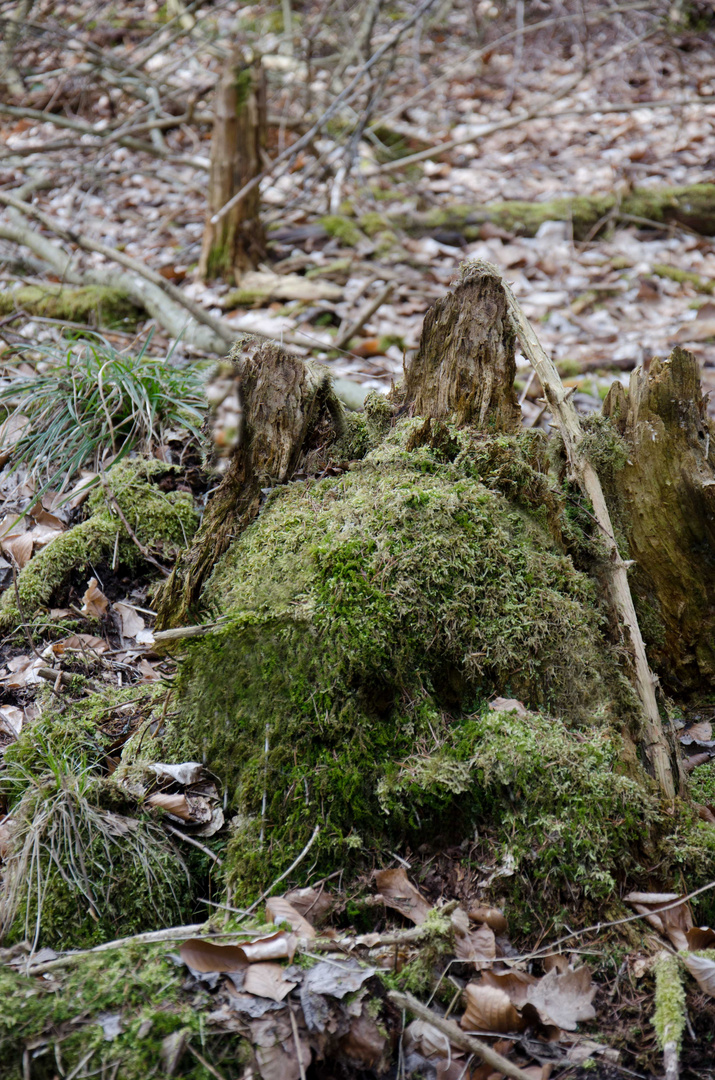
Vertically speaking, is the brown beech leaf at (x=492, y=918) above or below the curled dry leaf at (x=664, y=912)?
above

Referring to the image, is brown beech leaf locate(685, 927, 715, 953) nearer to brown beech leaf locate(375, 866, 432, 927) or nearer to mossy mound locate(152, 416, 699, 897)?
mossy mound locate(152, 416, 699, 897)

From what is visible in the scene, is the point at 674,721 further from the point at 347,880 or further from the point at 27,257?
the point at 27,257

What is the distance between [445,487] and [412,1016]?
55.1 inches

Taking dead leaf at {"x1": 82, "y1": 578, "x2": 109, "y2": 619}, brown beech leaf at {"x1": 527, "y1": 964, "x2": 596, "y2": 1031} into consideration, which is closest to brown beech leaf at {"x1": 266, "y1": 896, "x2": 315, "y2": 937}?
brown beech leaf at {"x1": 527, "y1": 964, "x2": 596, "y2": 1031}

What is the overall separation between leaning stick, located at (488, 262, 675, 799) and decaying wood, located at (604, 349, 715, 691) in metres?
0.22

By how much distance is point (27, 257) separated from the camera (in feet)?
23.6

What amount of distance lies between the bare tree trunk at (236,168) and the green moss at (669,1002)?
6.50 metres

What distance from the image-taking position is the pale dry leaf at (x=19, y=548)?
3.36 m

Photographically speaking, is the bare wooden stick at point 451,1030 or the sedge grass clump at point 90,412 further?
the sedge grass clump at point 90,412

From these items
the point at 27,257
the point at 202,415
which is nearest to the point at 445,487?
the point at 202,415

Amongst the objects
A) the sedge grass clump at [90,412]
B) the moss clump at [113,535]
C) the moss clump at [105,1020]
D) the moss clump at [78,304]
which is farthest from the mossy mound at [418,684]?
the moss clump at [78,304]

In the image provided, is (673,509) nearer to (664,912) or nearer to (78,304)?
(664,912)

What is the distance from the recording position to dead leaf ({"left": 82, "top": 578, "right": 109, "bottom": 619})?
312cm

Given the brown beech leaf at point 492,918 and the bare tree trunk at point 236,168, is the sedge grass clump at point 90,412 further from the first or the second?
the bare tree trunk at point 236,168
